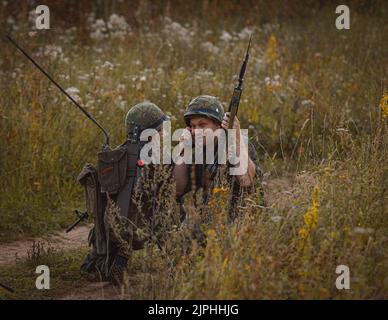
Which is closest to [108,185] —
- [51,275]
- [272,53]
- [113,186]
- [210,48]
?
[113,186]

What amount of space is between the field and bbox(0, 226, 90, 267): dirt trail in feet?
0.44

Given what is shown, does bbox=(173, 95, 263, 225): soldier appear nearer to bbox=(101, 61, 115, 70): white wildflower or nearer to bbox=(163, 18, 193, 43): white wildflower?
bbox=(101, 61, 115, 70): white wildflower

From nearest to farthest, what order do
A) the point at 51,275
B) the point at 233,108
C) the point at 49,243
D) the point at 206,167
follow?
the point at 233,108, the point at 206,167, the point at 51,275, the point at 49,243

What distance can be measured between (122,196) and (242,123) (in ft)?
12.8

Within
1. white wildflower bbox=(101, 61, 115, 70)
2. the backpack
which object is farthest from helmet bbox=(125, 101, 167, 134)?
white wildflower bbox=(101, 61, 115, 70)

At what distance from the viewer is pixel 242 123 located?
9016 mm

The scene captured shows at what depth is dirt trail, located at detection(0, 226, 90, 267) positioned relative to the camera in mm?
6264

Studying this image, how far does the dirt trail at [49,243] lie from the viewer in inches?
247

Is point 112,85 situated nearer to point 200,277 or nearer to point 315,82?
point 315,82

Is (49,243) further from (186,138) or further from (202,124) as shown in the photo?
(202,124)

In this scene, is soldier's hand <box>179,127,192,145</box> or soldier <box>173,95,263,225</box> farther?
soldier's hand <box>179,127,192,145</box>

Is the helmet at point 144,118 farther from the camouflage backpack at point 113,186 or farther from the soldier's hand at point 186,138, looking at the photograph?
the soldier's hand at point 186,138
